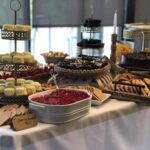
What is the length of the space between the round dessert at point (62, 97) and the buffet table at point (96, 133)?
0.08 metres

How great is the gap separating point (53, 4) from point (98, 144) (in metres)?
2.46

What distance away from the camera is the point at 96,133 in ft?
4.65

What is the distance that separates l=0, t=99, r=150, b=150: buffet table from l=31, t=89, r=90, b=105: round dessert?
80 mm

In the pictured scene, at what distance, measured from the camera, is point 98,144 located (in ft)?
4.72

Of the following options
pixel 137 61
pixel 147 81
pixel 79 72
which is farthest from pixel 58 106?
pixel 137 61

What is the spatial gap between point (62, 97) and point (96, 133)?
0.24 metres

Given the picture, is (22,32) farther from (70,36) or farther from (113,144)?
(70,36)

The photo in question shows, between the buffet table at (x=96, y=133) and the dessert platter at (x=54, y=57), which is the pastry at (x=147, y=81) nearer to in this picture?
the buffet table at (x=96, y=133)

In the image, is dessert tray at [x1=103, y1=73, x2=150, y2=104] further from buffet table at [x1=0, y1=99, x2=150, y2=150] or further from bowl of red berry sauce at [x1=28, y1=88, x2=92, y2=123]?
bowl of red berry sauce at [x1=28, y1=88, x2=92, y2=123]

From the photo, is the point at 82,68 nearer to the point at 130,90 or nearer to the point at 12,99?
the point at 130,90

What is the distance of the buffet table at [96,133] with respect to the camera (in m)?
1.16

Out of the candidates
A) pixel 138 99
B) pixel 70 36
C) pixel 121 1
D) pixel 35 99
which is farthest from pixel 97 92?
pixel 121 1

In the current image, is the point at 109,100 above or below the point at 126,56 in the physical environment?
below

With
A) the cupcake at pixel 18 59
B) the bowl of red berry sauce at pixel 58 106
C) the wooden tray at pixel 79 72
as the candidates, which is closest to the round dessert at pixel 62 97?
the bowl of red berry sauce at pixel 58 106
